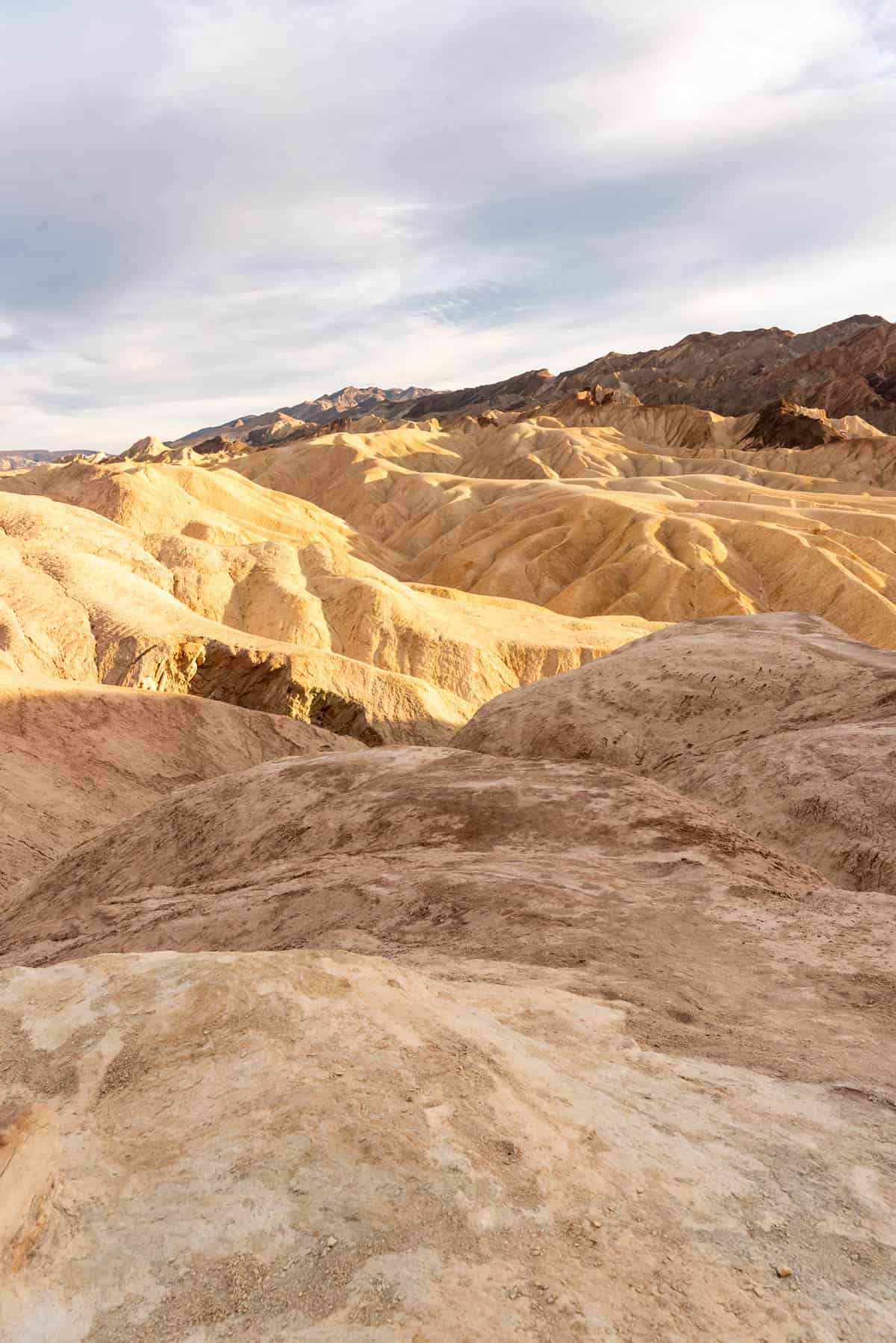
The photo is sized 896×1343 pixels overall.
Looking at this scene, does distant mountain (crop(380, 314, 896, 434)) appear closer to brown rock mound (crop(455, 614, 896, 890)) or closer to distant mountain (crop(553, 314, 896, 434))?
distant mountain (crop(553, 314, 896, 434))

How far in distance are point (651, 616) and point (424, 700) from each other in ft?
66.3

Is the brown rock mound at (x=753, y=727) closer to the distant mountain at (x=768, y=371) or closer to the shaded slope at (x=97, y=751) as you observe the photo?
the shaded slope at (x=97, y=751)

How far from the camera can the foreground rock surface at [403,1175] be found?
287 cm

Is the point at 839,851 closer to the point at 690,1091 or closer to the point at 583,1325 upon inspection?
the point at 690,1091

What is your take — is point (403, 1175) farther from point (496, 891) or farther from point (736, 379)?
point (736, 379)

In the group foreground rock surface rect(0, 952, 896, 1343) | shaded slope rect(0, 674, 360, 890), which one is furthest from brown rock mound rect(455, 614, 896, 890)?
shaded slope rect(0, 674, 360, 890)

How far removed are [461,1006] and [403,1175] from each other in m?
1.50

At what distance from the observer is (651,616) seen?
4472 centimetres

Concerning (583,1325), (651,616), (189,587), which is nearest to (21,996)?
(583,1325)

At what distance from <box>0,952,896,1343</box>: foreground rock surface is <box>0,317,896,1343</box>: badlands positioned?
0.5 inches

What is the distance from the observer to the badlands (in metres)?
2.99

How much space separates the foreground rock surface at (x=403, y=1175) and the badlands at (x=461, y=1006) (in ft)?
0.04

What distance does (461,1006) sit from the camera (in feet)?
15.8

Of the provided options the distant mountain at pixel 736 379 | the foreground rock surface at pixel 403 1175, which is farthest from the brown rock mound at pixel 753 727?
the distant mountain at pixel 736 379
